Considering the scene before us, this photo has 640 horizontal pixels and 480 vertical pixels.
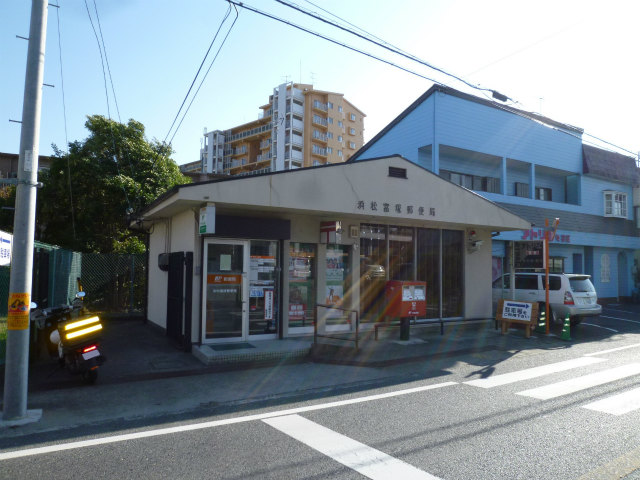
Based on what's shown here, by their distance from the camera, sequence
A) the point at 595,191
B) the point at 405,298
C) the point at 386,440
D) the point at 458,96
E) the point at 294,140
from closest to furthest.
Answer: the point at 386,440, the point at 405,298, the point at 458,96, the point at 595,191, the point at 294,140

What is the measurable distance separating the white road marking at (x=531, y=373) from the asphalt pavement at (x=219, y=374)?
85 centimetres

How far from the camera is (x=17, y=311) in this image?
17.9 ft

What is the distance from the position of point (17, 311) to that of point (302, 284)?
633cm

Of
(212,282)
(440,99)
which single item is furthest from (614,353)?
(440,99)

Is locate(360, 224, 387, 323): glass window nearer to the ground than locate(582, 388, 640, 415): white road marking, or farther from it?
farther from it

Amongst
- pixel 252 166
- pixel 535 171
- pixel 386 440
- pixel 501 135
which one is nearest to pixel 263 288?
pixel 386 440

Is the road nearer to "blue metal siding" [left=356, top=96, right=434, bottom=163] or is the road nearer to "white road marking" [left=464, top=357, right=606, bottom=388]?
"white road marking" [left=464, top=357, right=606, bottom=388]

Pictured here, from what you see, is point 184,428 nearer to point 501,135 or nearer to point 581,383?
point 581,383

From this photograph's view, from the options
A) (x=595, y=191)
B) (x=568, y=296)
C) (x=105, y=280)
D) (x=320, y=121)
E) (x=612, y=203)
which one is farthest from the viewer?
(x=320, y=121)

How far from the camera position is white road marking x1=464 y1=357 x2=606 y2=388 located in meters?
7.30

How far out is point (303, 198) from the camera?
9570 millimetres

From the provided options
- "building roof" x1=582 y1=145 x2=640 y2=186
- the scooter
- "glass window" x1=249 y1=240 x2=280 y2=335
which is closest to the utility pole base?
the scooter

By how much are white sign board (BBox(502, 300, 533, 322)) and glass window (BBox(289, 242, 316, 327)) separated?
565 centimetres

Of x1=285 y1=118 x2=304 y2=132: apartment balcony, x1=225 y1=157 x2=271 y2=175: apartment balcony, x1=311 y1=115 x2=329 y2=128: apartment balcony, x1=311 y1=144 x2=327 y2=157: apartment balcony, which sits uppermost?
x1=311 y1=115 x2=329 y2=128: apartment balcony
